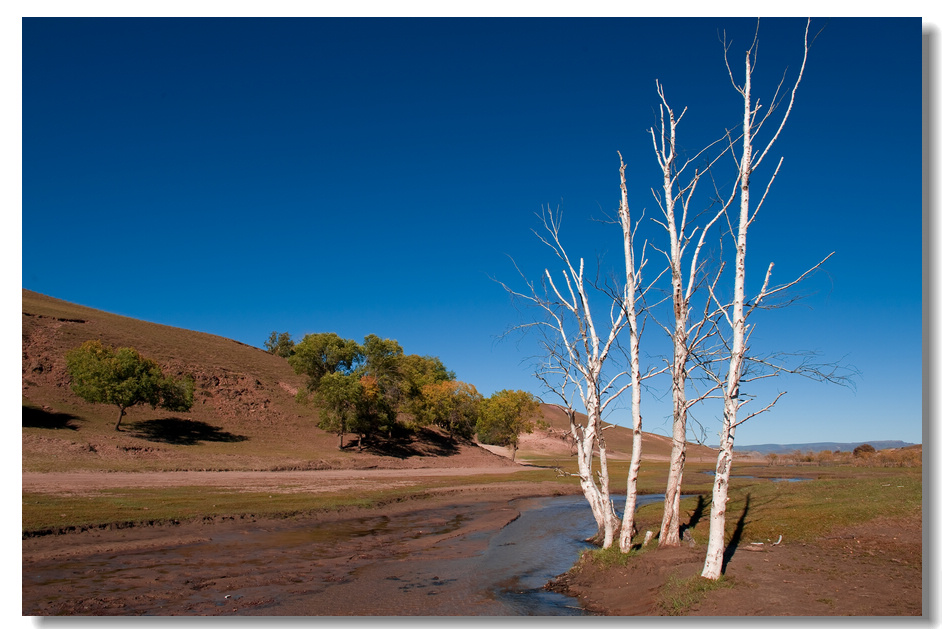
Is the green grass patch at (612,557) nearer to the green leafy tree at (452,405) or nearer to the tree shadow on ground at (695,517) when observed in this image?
the tree shadow on ground at (695,517)

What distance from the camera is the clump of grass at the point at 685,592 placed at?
33.0 feet

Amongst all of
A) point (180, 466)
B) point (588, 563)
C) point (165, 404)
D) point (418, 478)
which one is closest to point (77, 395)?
point (165, 404)

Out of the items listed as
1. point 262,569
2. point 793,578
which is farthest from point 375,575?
point 793,578

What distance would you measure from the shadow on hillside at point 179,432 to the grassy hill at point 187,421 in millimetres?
110

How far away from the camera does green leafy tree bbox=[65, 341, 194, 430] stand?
2200 inches

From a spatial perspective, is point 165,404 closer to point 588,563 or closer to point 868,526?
point 588,563

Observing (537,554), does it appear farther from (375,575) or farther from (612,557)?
(375,575)

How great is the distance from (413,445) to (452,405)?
10.5 m

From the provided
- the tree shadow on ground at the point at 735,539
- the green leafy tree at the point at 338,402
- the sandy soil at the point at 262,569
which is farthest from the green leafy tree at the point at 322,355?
the tree shadow on ground at the point at 735,539

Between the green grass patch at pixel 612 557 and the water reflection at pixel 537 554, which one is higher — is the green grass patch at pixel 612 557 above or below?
above

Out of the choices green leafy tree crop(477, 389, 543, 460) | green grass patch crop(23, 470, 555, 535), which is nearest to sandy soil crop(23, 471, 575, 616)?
green grass patch crop(23, 470, 555, 535)

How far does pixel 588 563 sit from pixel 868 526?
8.98 meters

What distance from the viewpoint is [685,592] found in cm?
1046

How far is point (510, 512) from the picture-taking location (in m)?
30.8
